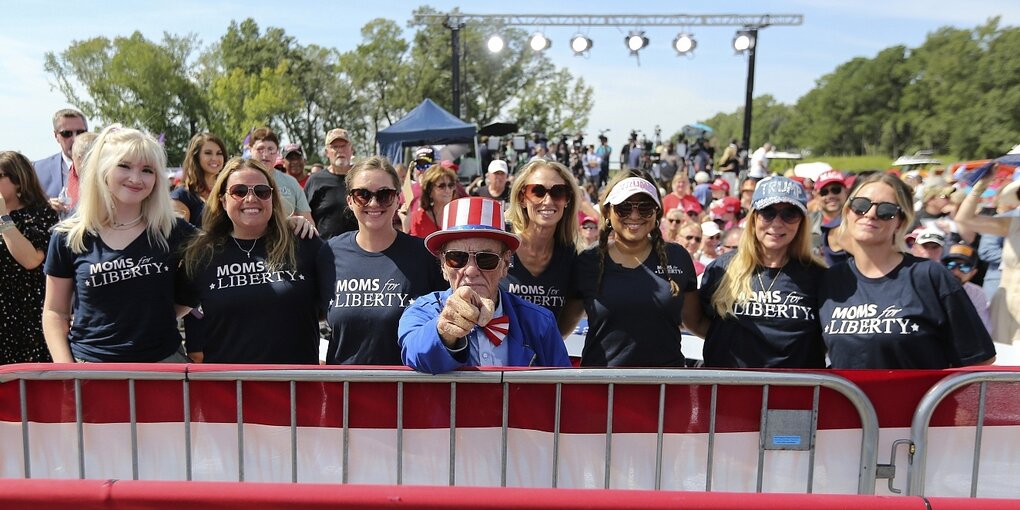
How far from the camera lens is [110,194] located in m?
3.26

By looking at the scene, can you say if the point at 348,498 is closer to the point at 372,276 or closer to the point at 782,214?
the point at 372,276

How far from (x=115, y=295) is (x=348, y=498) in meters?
1.68

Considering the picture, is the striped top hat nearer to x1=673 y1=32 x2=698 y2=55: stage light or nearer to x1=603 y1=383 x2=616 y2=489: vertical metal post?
x1=603 y1=383 x2=616 y2=489: vertical metal post

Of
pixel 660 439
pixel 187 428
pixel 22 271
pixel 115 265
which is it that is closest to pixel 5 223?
pixel 22 271

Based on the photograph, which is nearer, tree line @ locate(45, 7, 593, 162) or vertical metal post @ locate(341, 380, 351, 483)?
vertical metal post @ locate(341, 380, 351, 483)

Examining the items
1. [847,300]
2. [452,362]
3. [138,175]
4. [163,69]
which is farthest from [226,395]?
[163,69]

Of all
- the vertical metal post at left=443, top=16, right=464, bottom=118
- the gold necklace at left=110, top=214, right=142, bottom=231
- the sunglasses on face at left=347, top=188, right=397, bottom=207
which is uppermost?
the vertical metal post at left=443, top=16, right=464, bottom=118

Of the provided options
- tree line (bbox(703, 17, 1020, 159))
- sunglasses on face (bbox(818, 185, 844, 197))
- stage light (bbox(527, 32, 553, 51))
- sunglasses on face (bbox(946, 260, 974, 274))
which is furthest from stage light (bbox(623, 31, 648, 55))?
tree line (bbox(703, 17, 1020, 159))

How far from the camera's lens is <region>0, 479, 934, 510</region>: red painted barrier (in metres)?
2.21

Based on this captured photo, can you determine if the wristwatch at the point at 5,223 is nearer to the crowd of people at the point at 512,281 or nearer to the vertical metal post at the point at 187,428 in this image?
the crowd of people at the point at 512,281

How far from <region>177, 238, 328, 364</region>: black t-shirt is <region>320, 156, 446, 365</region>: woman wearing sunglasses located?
0.50 ft

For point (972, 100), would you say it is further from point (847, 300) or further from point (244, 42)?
point (847, 300)

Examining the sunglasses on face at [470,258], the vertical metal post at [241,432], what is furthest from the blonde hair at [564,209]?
the vertical metal post at [241,432]

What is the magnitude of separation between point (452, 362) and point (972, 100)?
9829 centimetres
